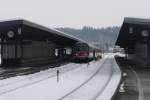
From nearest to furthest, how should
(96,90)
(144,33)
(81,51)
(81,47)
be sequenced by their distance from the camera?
(96,90) → (144,33) → (81,47) → (81,51)

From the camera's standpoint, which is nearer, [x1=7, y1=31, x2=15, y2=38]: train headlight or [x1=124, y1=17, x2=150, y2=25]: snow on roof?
[x1=124, y1=17, x2=150, y2=25]: snow on roof

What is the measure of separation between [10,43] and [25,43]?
6.27 feet

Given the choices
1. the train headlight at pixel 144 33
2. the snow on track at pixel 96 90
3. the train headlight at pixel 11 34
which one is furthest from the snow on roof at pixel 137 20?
the snow on track at pixel 96 90

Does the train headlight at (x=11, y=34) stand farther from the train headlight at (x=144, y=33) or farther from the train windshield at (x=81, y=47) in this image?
the train windshield at (x=81, y=47)

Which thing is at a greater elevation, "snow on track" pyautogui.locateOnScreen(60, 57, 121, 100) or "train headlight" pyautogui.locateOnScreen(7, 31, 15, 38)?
"train headlight" pyautogui.locateOnScreen(7, 31, 15, 38)

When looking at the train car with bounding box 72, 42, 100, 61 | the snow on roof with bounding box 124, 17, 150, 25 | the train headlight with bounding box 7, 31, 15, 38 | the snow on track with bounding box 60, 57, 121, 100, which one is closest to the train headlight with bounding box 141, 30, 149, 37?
the snow on roof with bounding box 124, 17, 150, 25

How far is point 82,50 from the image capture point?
200ft

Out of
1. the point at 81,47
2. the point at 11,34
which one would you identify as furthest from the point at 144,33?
the point at 81,47

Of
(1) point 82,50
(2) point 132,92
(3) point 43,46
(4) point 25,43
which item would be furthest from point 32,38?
(2) point 132,92

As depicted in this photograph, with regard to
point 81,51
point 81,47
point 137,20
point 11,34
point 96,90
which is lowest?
point 96,90

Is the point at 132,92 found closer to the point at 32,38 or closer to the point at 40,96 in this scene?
the point at 40,96

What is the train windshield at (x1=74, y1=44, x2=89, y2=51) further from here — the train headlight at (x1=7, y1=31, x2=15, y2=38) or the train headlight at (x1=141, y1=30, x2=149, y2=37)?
the train headlight at (x1=7, y1=31, x2=15, y2=38)

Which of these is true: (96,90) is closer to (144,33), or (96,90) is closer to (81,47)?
(144,33)

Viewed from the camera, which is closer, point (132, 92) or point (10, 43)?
point (132, 92)
